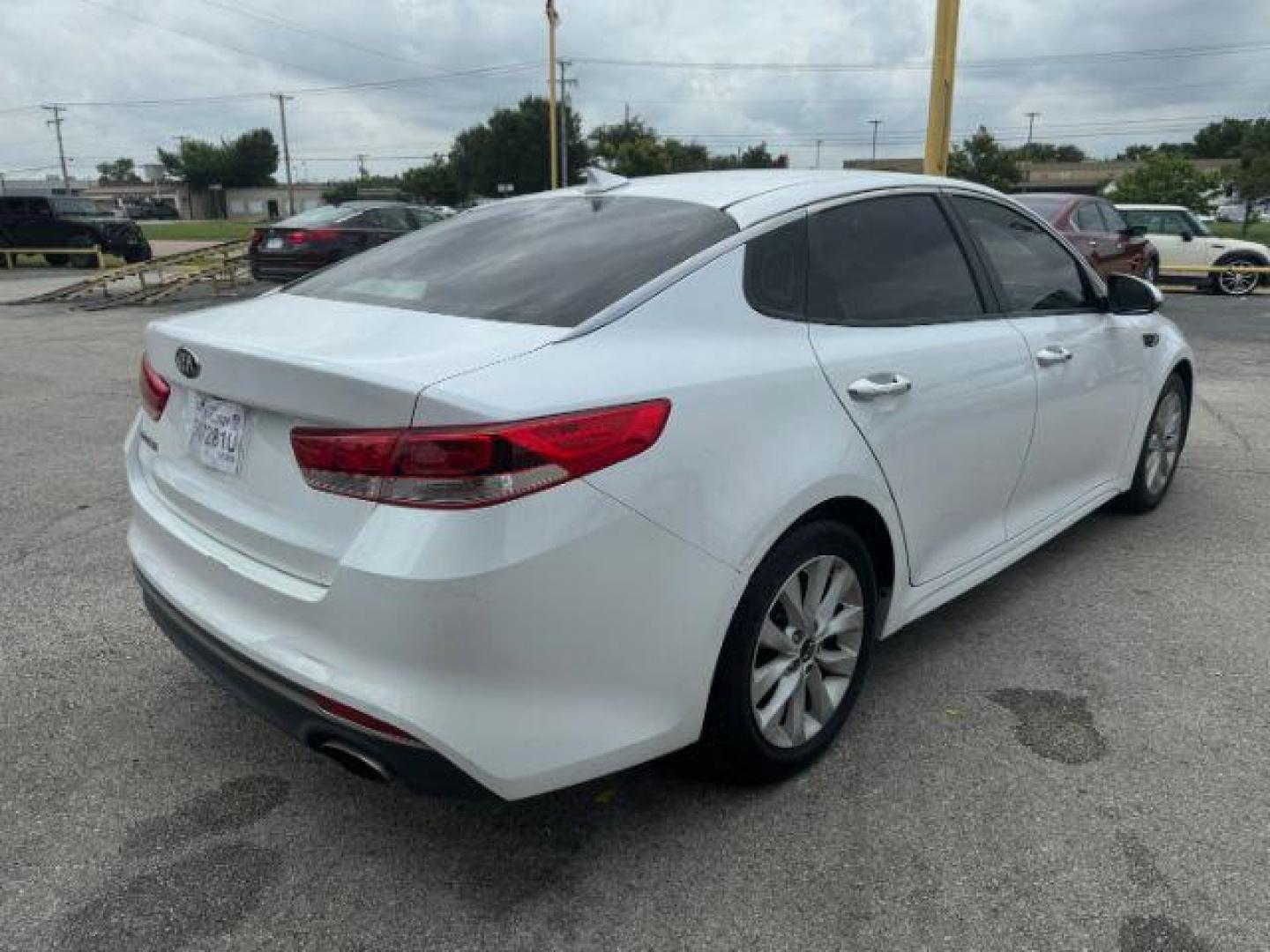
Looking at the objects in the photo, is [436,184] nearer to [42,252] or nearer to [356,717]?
[42,252]

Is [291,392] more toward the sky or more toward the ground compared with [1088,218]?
more toward the ground

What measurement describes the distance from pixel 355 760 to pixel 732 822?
3.17 feet

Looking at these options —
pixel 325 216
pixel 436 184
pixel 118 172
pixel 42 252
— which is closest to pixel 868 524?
pixel 325 216

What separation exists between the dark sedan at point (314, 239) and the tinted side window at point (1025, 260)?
11.6m

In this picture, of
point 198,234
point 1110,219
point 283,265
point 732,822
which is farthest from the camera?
point 198,234

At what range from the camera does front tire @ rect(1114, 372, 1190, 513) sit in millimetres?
4616

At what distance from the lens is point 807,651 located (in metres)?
2.58

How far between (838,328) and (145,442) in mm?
1938

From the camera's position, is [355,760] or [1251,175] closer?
[355,760]

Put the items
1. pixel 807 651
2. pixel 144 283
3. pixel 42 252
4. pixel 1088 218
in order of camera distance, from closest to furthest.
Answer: pixel 807 651
pixel 1088 218
pixel 144 283
pixel 42 252

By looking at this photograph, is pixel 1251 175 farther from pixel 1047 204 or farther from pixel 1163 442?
pixel 1163 442

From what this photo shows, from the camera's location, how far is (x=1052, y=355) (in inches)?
137

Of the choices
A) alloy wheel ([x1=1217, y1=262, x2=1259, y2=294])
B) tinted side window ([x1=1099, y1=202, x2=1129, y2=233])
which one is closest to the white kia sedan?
tinted side window ([x1=1099, y1=202, x2=1129, y2=233])

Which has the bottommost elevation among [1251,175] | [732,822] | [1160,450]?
[732,822]
